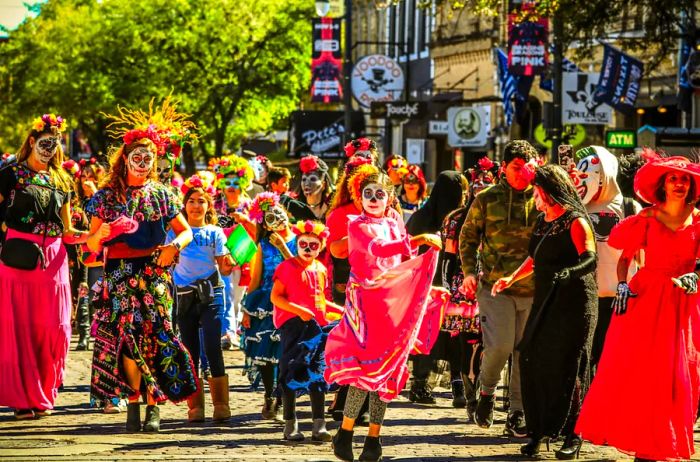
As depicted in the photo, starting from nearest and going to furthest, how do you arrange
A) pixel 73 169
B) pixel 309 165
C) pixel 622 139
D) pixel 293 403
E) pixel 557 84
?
1. pixel 293 403
2. pixel 309 165
3. pixel 73 169
4. pixel 557 84
5. pixel 622 139

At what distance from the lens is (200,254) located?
11969 mm

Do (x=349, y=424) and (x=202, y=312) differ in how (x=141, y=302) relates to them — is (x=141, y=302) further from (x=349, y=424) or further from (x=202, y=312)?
(x=349, y=424)

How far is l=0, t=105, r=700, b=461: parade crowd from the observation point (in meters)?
9.51

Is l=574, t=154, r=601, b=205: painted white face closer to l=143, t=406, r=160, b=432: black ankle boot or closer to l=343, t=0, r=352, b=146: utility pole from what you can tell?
l=143, t=406, r=160, b=432: black ankle boot

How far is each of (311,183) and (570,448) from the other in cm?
442

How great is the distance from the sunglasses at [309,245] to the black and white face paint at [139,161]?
1159 millimetres

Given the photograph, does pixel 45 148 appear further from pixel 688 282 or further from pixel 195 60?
pixel 195 60

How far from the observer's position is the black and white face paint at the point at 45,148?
11664 millimetres

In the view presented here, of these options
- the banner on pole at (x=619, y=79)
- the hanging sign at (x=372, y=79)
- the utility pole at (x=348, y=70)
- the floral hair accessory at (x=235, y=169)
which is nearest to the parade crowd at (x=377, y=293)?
the floral hair accessory at (x=235, y=169)

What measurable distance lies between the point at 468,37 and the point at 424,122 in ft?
10.4

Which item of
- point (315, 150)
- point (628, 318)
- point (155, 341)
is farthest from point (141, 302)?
point (315, 150)

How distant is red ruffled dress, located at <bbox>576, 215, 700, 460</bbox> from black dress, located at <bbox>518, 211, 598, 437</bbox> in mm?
348

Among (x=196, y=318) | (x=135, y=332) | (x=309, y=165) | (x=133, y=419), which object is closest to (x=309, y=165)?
(x=309, y=165)

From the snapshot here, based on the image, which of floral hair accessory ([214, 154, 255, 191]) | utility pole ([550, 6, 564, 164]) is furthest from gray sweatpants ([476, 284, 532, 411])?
utility pole ([550, 6, 564, 164])
